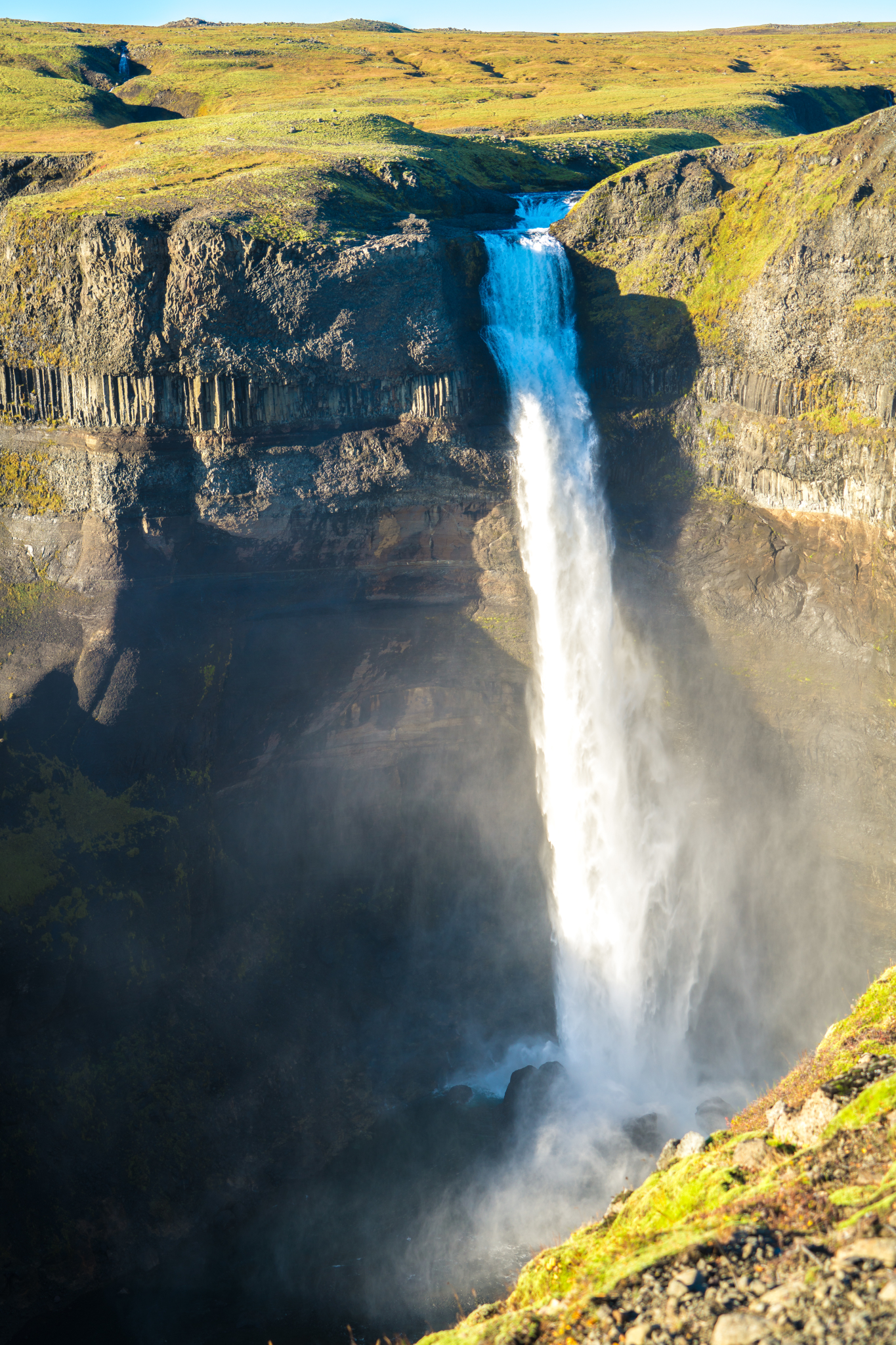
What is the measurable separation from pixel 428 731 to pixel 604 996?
41.3ft

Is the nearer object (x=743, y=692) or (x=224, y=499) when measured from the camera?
(x=224, y=499)

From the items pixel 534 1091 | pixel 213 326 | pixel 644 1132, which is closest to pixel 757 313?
pixel 213 326

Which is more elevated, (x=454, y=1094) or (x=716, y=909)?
(x=716, y=909)

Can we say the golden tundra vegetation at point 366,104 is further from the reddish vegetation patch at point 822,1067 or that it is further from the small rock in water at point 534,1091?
the small rock in water at point 534,1091

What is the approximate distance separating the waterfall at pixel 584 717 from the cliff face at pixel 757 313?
6.85 ft

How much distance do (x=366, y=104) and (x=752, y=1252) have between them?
73.1 m

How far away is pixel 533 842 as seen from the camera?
38906 millimetres

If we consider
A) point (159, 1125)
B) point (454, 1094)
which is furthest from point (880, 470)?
point (159, 1125)

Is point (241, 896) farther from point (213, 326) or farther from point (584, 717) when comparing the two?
point (213, 326)

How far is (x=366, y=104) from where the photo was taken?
215 ft

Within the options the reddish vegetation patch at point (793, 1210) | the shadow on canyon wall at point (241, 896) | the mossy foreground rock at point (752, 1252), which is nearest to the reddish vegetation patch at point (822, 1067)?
the mossy foreground rock at point (752, 1252)

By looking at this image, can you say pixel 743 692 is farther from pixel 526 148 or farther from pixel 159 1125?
pixel 526 148

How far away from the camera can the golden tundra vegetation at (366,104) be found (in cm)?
3622

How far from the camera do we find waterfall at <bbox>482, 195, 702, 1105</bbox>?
35.8 metres
